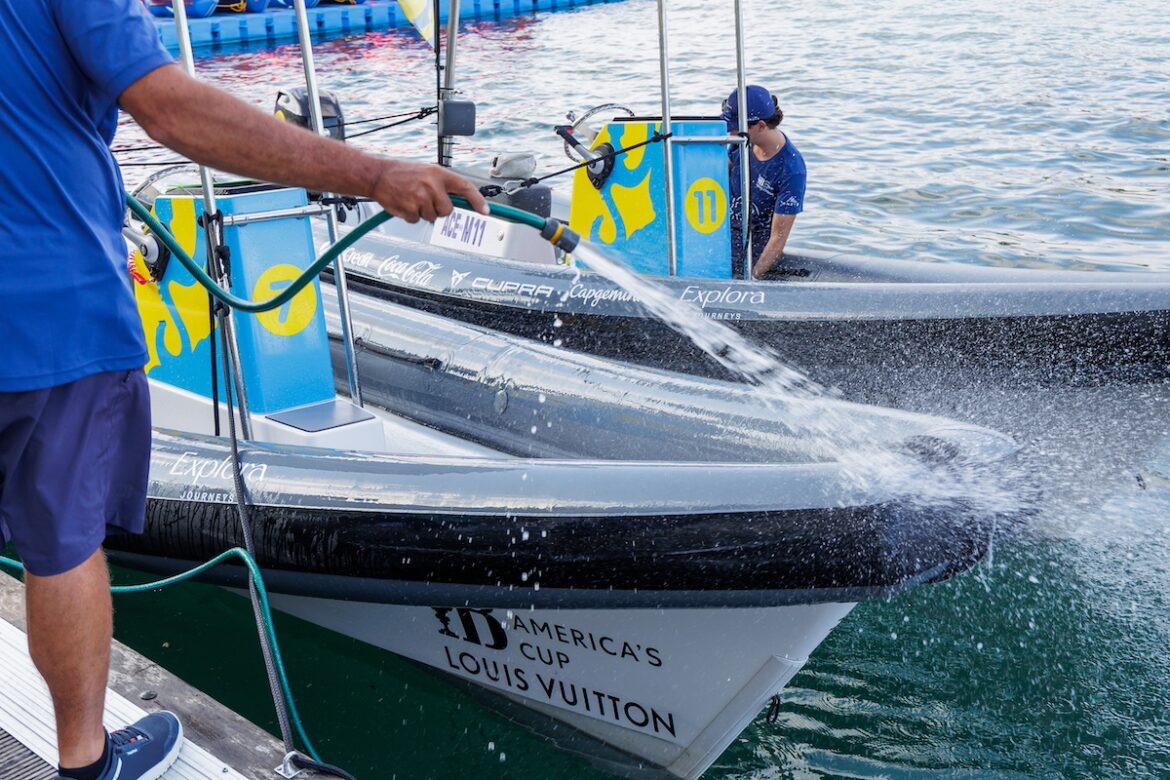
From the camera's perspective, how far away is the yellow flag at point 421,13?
416 cm

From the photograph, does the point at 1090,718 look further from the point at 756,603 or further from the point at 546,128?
the point at 546,128

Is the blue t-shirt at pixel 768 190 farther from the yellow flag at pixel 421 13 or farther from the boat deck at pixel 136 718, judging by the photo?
the boat deck at pixel 136 718

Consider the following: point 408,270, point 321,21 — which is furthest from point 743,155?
point 321,21

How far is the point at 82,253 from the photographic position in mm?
1896

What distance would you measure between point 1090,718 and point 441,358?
7.97 ft

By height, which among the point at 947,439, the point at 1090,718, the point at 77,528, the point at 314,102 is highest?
the point at 314,102

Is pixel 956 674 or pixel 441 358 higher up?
pixel 441 358

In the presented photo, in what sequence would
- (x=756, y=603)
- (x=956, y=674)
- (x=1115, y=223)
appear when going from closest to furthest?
1. (x=756, y=603)
2. (x=956, y=674)
3. (x=1115, y=223)

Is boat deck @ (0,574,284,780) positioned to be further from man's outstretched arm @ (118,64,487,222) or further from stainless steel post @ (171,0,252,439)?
man's outstretched arm @ (118,64,487,222)

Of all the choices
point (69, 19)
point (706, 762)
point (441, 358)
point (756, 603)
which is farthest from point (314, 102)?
point (706, 762)

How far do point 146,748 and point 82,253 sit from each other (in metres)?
1.03

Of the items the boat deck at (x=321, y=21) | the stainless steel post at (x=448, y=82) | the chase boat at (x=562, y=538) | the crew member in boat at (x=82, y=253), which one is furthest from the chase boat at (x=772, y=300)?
the boat deck at (x=321, y=21)

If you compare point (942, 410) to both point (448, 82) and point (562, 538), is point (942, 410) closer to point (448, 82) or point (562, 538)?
point (562, 538)

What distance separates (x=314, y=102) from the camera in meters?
3.37
